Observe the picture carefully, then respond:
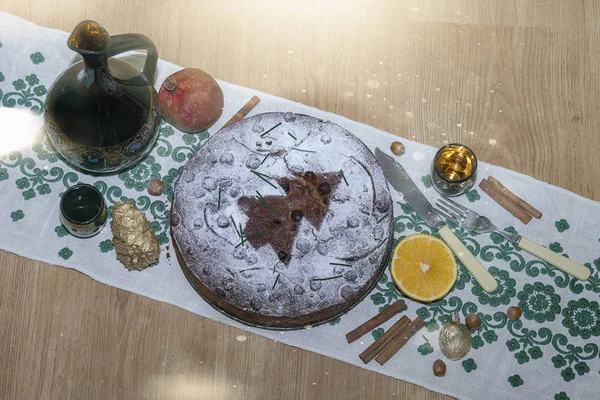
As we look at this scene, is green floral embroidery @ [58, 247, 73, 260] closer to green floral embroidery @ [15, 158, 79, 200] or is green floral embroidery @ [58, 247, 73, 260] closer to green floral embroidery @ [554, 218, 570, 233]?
green floral embroidery @ [15, 158, 79, 200]

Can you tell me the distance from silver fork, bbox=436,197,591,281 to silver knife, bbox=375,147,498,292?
3 centimetres

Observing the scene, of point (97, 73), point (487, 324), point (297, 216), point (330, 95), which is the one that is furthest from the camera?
point (330, 95)

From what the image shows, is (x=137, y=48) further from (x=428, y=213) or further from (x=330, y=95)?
(x=428, y=213)

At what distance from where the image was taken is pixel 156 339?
1.43m

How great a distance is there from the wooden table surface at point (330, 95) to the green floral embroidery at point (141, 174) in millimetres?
210

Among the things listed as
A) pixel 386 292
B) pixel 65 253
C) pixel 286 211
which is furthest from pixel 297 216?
pixel 65 253

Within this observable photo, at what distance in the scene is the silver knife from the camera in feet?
4.73

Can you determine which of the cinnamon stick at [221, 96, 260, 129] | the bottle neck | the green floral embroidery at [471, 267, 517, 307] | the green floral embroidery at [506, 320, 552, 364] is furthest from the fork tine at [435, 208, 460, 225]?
the bottle neck

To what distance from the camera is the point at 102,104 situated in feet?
3.94

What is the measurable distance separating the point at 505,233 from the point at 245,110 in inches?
22.6

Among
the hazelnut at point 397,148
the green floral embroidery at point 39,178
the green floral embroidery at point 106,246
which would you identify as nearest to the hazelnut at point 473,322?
the hazelnut at point 397,148

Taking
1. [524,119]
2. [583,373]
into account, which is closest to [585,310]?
[583,373]

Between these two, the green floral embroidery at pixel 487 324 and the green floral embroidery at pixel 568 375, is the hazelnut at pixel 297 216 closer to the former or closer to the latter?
the green floral embroidery at pixel 487 324

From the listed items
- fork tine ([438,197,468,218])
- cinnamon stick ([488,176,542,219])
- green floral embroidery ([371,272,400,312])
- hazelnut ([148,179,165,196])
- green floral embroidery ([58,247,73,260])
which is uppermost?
cinnamon stick ([488,176,542,219])
